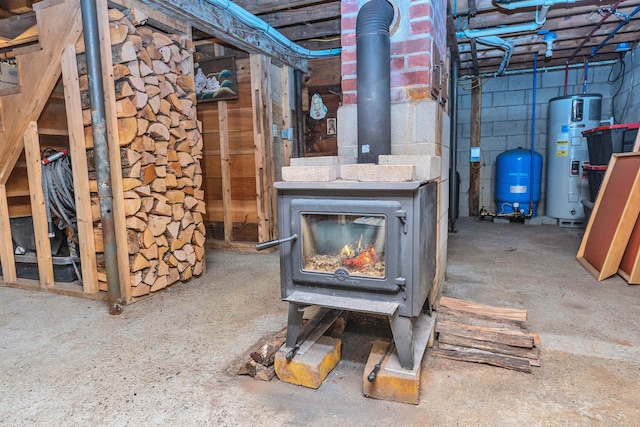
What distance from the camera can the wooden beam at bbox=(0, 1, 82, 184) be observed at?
2387 mm

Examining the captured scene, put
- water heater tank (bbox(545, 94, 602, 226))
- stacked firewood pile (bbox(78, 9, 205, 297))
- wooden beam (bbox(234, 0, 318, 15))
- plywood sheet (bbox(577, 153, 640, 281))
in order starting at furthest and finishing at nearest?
water heater tank (bbox(545, 94, 602, 226)), wooden beam (bbox(234, 0, 318, 15)), plywood sheet (bbox(577, 153, 640, 281)), stacked firewood pile (bbox(78, 9, 205, 297))

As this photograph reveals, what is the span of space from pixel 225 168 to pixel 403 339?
2.85 metres

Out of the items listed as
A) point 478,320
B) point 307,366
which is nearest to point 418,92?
point 478,320

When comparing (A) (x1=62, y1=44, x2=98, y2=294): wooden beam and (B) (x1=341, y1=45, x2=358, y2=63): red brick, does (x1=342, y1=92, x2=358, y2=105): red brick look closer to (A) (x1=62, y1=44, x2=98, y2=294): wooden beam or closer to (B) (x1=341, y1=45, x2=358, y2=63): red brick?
(B) (x1=341, y1=45, x2=358, y2=63): red brick

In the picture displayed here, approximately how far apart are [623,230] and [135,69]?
349 cm

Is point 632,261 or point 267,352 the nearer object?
point 267,352

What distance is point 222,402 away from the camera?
146cm

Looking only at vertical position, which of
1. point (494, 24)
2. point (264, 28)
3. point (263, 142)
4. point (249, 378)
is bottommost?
point (249, 378)

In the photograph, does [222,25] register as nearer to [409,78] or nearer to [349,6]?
[349,6]

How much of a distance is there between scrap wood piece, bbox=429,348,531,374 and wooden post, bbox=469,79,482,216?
4.50 meters

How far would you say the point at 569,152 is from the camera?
15.9 feet

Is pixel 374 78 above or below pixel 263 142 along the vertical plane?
above

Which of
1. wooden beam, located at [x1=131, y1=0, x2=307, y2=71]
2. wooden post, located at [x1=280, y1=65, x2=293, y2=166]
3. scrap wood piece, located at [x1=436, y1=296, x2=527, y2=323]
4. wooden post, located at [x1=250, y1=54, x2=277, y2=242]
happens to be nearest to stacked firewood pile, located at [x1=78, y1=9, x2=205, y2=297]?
wooden beam, located at [x1=131, y1=0, x2=307, y2=71]

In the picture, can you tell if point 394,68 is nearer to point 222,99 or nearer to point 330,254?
point 330,254
